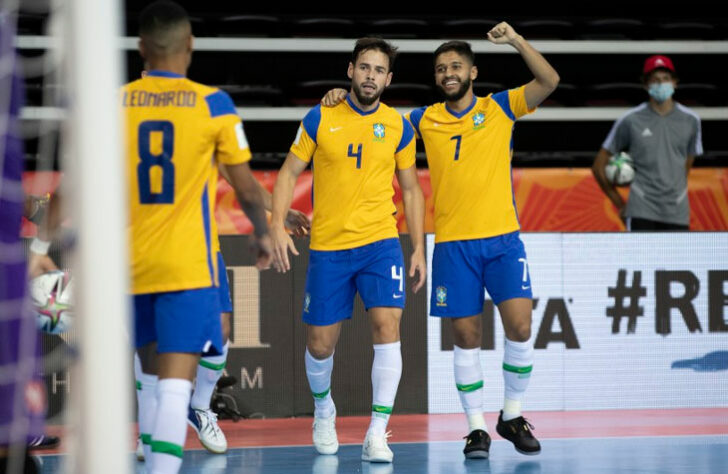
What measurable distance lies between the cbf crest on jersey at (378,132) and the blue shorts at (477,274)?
2.32 feet

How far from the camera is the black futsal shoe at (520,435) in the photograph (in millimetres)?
6207

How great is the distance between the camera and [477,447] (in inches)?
245

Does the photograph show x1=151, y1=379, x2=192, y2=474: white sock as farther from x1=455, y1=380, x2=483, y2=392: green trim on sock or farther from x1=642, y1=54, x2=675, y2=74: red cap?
x1=642, y1=54, x2=675, y2=74: red cap

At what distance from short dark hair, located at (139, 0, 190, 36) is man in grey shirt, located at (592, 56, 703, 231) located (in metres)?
5.43

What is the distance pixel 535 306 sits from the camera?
834 centimetres

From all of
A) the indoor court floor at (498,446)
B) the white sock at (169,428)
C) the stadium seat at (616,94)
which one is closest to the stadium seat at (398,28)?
the stadium seat at (616,94)

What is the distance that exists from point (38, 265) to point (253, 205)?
3.22 ft

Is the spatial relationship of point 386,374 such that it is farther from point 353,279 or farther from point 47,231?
point 47,231

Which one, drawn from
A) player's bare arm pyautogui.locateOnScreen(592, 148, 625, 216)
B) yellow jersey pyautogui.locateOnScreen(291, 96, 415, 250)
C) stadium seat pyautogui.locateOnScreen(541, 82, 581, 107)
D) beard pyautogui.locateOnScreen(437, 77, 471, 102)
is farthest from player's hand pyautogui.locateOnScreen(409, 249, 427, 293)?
stadium seat pyautogui.locateOnScreen(541, 82, 581, 107)

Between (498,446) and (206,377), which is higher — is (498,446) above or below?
below

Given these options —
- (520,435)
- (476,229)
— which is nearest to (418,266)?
(476,229)

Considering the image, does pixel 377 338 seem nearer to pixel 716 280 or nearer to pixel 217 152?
pixel 217 152

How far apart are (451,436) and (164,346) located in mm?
3331

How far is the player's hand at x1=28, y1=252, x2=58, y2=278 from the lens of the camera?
436cm
